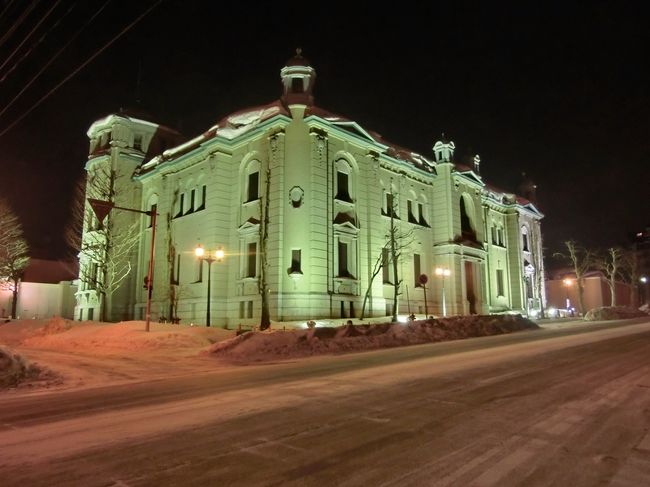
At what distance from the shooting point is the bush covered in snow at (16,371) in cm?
1158

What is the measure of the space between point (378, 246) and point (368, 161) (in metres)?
6.07

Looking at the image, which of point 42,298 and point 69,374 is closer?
point 69,374

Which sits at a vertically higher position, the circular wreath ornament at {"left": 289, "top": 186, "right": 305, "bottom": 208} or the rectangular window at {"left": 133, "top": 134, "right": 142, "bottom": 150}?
the rectangular window at {"left": 133, "top": 134, "right": 142, "bottom": 150}

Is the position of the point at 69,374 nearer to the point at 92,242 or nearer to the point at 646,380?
the point at 646,380

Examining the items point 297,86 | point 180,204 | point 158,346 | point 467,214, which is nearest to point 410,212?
point 467,214

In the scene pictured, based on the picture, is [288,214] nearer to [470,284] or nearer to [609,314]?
[470,284]

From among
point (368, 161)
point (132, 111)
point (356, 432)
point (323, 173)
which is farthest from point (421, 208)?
point (356, 432)

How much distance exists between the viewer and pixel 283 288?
29141 millimetres

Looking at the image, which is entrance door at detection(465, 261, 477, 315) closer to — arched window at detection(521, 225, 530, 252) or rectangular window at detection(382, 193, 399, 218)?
rectangular window at detection(382, 193, 399, 218)

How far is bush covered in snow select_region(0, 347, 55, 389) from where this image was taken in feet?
38.0

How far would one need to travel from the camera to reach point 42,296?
194 feet

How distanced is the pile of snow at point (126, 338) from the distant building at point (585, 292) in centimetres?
6388

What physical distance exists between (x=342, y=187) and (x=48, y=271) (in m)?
47.7

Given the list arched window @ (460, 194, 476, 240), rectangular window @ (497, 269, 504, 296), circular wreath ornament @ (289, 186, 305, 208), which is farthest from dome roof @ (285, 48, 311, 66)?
rectangular window @ (497, 269, 504, 296)
